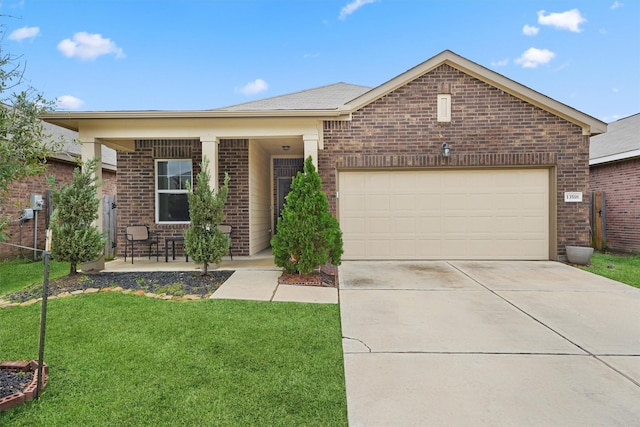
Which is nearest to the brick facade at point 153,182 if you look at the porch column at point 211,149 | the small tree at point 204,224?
the porch column at point 211,149

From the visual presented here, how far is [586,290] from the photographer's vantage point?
5.27m

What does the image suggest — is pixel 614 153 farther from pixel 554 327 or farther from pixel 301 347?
pixel 301 347

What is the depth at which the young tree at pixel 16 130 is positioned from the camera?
236 centimetres

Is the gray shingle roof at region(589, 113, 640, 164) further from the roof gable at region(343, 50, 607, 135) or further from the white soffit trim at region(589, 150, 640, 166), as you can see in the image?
the roof gable at region(343, 50, 607, 135)

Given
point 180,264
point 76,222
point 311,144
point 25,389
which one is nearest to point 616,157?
point 311,144

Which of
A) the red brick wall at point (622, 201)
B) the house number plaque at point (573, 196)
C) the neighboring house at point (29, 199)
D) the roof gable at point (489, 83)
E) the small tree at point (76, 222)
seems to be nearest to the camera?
the small tree at point (76, 222)

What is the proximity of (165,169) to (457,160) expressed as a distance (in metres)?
7.13

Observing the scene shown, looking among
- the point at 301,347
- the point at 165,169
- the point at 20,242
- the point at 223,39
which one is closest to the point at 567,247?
the point at 301,347

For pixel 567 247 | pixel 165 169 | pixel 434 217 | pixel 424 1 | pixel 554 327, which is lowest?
pixel 554 327

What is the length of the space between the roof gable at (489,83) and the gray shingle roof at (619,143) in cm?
293

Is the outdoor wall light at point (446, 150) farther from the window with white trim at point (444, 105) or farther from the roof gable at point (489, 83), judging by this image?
the roof gable at point (489, 83)

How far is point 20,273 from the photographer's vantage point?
663cm

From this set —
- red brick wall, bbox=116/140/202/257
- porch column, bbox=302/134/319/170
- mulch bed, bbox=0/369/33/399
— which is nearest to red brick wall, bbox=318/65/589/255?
porch column, bbox=302/134/319/170

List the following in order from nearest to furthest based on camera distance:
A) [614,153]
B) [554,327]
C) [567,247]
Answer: [554,327]
[567,247]
[614,153]
